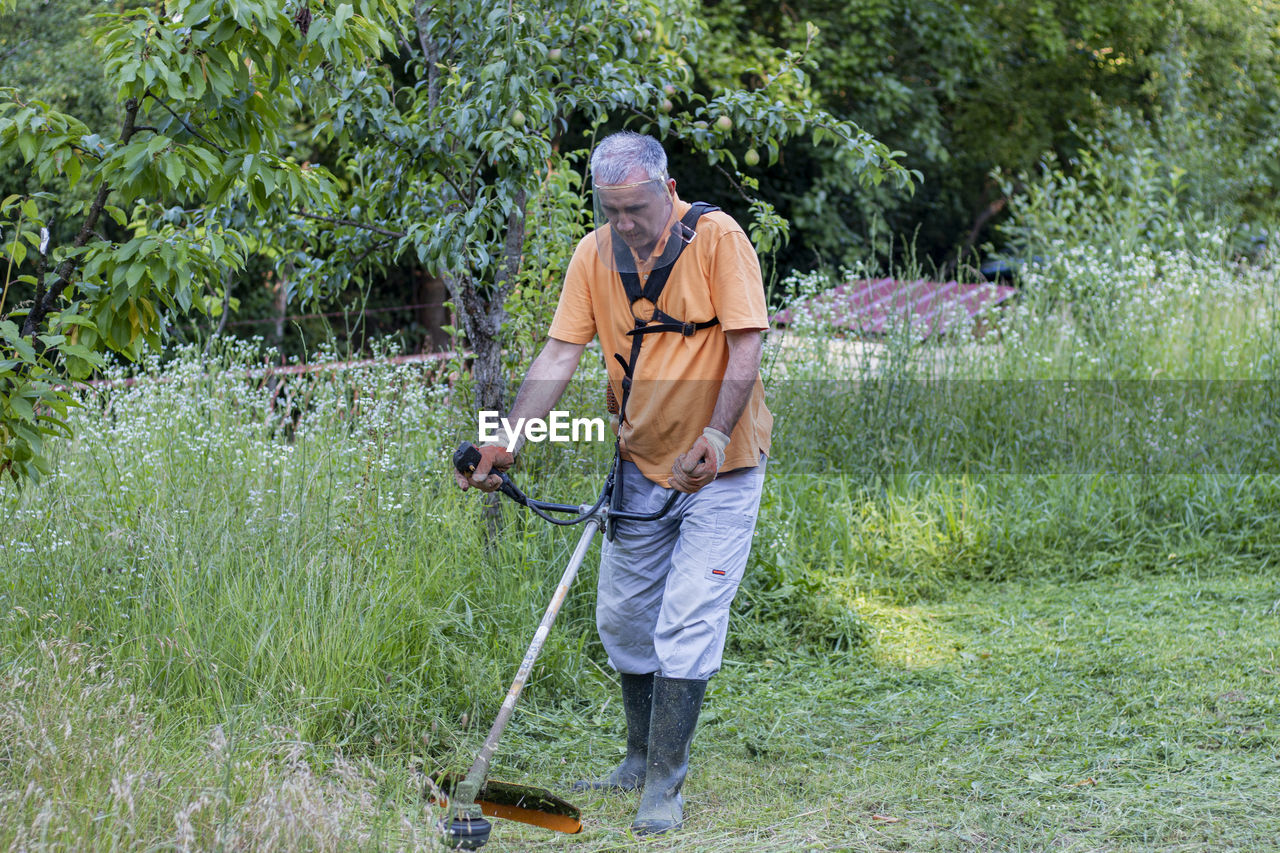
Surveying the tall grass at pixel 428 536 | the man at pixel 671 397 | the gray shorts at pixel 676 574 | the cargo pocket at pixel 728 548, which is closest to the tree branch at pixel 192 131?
the man at pixel 671 397

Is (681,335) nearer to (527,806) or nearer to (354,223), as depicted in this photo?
(527,806)

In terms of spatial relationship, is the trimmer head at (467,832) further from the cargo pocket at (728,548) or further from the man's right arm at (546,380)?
the man's right arm at (546,380)

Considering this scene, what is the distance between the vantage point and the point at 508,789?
11.0 feet

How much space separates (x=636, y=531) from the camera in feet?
12.3

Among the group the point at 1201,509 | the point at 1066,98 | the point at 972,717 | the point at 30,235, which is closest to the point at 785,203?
the point at 1066,98

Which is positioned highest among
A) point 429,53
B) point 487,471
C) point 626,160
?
point 429,53

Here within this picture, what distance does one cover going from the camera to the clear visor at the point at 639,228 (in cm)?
338

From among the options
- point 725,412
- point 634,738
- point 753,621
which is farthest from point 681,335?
point 753,621

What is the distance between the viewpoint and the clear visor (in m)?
3.38

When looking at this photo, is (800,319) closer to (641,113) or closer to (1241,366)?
(641,113)

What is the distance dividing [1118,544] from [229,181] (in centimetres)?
503

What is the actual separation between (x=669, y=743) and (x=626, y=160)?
169 cm

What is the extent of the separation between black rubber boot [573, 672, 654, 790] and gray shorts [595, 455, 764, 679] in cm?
8

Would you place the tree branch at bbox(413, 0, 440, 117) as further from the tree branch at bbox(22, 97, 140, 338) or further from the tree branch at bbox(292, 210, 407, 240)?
the tree branch at bbox(22, 97, 140, 338)
